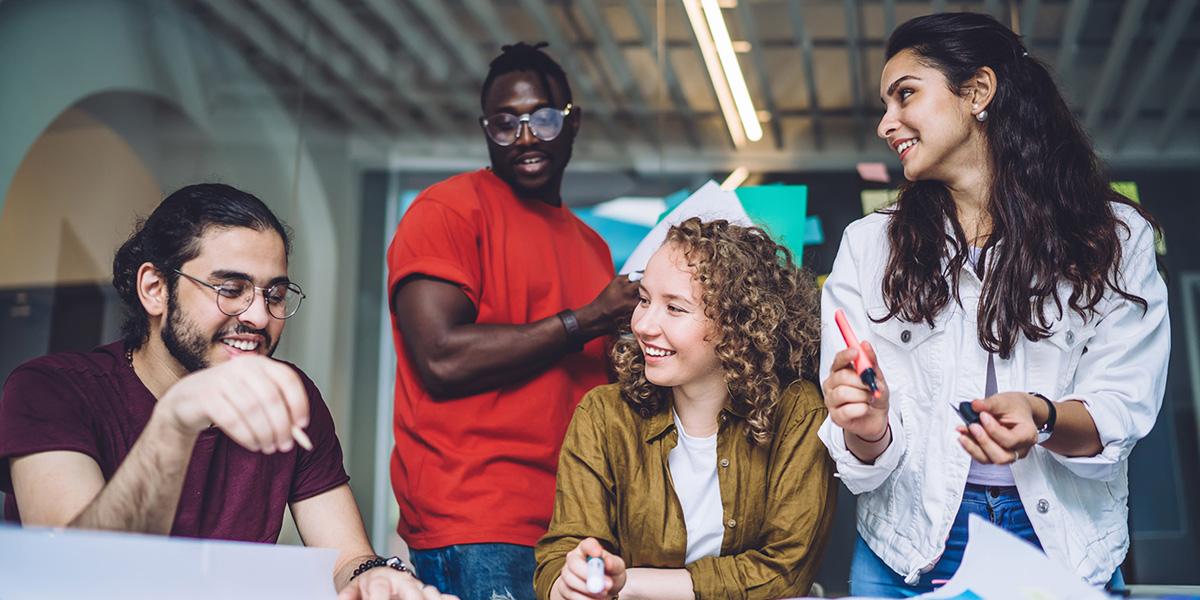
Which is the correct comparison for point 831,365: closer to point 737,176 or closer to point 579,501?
point 579,501

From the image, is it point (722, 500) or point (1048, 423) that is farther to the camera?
point (722, 500)

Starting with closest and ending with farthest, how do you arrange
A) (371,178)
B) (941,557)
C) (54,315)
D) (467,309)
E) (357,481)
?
(941,557), (467,309), (54,315), (357,481), (371,178)

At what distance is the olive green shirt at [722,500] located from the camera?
6.22 ft

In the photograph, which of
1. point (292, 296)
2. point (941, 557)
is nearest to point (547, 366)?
point (292, 296)

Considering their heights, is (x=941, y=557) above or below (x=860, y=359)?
below

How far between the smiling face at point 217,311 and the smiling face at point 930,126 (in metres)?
1.20

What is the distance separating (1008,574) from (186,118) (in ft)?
16.7

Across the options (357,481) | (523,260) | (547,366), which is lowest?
(357,481)

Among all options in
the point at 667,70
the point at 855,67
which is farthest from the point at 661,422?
the point at 855,67

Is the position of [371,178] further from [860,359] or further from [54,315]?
[860,359]

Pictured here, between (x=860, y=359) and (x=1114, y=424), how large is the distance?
0.45 m

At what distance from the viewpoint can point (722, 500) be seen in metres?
1.99

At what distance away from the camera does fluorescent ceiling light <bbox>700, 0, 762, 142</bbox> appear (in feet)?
15.4

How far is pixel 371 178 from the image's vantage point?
22.4 ft
